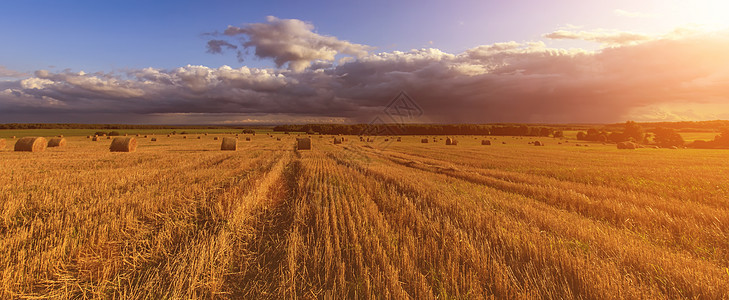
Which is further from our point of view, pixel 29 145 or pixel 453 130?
pixel 453 130

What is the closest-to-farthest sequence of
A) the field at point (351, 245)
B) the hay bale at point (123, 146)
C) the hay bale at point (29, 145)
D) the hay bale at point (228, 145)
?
the field at point (351, 245) → the hay bale at point (29, 145) → the hay bale at point (123, 146) → the hay bale at point (228, 145)

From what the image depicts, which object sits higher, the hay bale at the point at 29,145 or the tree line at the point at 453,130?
the tree line at the point at 453,130

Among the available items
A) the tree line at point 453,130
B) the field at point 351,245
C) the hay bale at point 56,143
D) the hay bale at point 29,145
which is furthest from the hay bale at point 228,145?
the tree line at point 453,130

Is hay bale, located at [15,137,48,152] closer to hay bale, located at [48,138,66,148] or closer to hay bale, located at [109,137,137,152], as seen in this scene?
hay bale, located at [109,137,137,152]

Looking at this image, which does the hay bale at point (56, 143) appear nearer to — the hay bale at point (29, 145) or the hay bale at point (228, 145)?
the hay bale at point (29, 145)

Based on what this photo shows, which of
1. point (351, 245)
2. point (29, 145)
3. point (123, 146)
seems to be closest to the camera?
point (351, 245)

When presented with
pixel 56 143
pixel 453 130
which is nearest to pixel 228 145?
pixel 56 143

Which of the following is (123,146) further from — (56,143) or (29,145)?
(56,143)

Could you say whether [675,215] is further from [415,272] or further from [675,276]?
[415,272]

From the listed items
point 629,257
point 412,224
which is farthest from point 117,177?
point 629,257

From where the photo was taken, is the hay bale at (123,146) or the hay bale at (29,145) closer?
the hay bale at (29,145)

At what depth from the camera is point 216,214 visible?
6582mm

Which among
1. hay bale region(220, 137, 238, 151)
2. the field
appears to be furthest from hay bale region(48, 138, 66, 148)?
the field

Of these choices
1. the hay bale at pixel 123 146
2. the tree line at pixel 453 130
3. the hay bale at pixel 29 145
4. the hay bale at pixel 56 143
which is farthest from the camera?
the tree line at pixel 453 130
